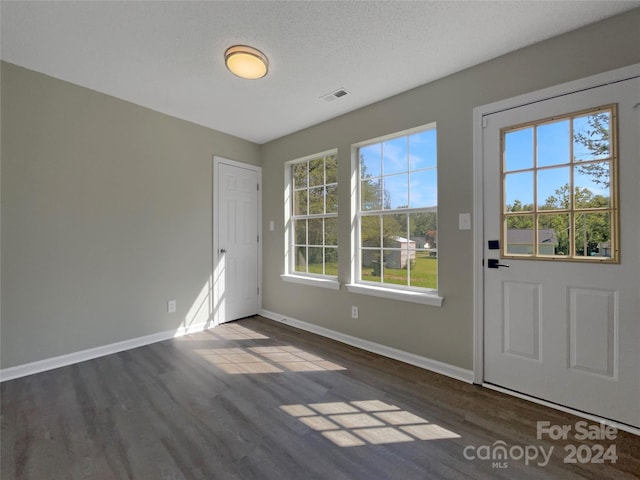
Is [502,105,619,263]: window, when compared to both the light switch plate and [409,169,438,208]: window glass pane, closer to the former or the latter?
the light switch plate

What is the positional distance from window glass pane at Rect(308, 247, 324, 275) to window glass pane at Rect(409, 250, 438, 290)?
1211mm

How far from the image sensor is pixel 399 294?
8.74ft

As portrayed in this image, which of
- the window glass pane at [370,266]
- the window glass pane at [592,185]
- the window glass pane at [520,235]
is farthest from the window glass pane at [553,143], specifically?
the window glass pane at [370,266]

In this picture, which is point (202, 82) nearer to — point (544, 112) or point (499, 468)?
point (544, 112)

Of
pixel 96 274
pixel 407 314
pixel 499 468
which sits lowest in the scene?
pixel 499 468

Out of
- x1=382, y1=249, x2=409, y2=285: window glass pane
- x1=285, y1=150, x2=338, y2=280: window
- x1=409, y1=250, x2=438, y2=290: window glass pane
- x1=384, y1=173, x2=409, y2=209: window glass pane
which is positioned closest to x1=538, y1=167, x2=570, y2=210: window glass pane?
x1=409, y1=250, x2=438, y2=290: window glass pane

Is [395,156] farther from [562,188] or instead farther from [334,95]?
[562,188]

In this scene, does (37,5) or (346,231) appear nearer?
(37,5)

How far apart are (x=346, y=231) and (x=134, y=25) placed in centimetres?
242

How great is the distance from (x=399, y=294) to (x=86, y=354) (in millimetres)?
3042

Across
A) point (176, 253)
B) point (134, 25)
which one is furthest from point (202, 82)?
point (176, 253)

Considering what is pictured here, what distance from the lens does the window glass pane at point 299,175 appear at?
377 centimetres

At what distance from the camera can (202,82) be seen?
2.51m

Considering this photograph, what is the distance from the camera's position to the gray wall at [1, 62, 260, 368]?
2287 millimetres
